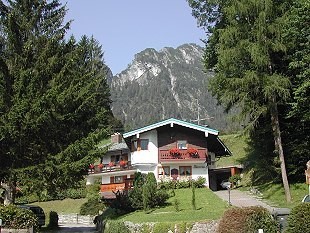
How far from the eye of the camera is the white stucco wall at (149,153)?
40.6 m

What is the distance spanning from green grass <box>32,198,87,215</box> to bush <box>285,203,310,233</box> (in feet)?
108

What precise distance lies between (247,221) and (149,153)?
2453cm

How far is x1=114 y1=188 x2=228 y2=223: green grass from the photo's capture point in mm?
22062

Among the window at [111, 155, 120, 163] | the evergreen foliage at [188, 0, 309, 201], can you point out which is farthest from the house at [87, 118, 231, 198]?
the evergreen foliage at [188, 0, 309, 201]

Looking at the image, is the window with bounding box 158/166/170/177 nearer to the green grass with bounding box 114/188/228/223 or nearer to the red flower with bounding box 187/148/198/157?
the red flower with bounding box 187/148/198/157

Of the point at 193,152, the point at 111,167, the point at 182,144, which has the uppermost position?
the point at 182,144

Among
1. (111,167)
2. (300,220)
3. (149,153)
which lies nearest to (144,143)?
(149,153)

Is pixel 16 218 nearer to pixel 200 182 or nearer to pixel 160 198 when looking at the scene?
pixel 160 198

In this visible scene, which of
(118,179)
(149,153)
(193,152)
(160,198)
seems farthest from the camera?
(118,179)

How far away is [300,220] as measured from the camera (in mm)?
14633

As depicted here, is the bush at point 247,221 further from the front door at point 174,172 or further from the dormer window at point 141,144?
the dormer window at point 141,144

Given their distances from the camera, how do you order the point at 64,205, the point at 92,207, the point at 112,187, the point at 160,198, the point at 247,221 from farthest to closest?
the point at 64,205 < the point at 112,187 < the point at 92,207 < the point at 160,198 < the point at 247,221

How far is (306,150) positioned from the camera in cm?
3095

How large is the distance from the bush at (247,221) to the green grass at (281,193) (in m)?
11.4
